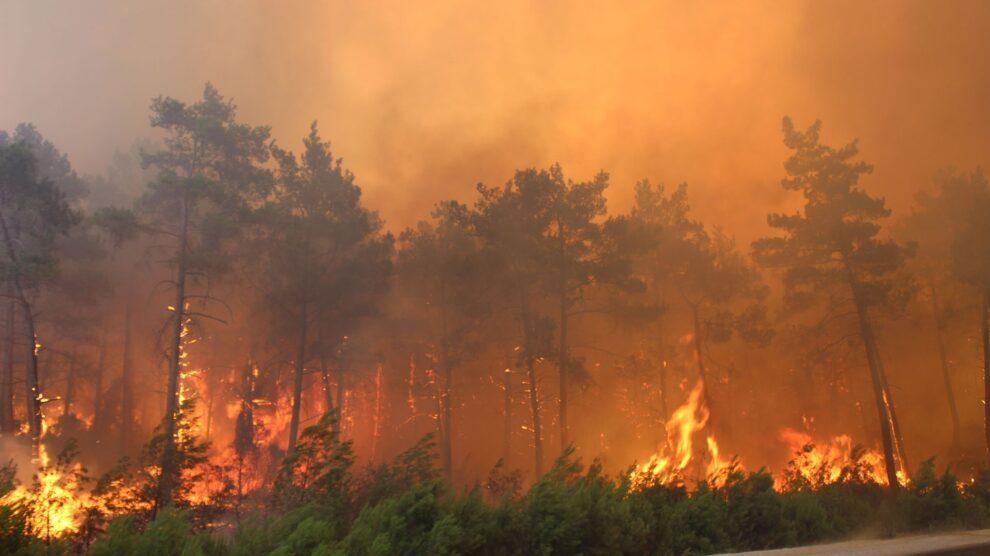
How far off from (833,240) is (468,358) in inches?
693

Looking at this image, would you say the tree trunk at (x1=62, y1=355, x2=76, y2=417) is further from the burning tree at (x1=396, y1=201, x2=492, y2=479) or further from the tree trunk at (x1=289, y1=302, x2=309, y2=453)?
Answer: the burning tree at (x1=396, y1=201, x2=492, y2=479)

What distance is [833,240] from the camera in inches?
1006

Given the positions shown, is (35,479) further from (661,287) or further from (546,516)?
(661,287)

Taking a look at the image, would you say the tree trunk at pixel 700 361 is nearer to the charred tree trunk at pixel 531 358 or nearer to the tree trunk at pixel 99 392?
the charred tree trunk at pixel 531 358

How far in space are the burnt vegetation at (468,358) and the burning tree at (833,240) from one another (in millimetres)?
104

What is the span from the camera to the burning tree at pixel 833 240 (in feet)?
82.2

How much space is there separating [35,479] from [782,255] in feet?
87.5

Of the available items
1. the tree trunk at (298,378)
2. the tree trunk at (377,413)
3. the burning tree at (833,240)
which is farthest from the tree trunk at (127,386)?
the burning tree at (833,240)

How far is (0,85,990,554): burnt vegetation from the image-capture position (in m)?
9.42

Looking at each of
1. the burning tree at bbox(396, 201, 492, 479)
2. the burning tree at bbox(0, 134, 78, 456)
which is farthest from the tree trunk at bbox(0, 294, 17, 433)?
the burning tree at bbox(396, 201, 492, 479)

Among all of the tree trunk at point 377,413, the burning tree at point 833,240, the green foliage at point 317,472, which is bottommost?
the green foliage at point 317,472

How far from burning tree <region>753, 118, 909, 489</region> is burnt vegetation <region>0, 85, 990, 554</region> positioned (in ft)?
0.34

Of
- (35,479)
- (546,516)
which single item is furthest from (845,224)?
(35,479)

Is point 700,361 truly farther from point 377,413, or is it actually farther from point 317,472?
point 317,472
